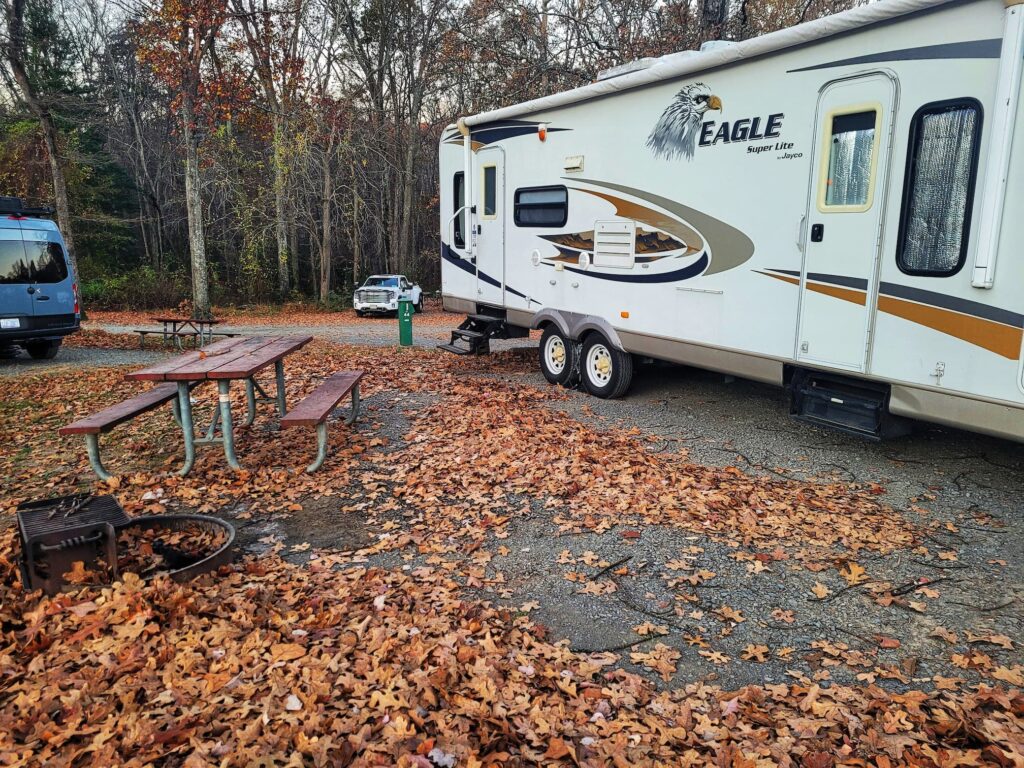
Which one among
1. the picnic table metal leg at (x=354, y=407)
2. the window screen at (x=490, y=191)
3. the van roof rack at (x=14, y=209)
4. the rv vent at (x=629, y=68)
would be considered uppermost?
the rv vent at (x=629, y=68)

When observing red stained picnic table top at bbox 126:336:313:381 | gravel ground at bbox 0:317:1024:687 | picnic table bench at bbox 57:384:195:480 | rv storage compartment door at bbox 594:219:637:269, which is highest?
rv storage compartment door at bbox 594:219:637:269

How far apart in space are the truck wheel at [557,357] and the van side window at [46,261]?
8281mm

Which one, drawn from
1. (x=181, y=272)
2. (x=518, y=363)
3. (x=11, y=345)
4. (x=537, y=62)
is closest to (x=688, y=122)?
(x=518, y=363)

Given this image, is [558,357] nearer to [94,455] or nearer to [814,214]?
[814,214]

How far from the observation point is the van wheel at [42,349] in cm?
1262

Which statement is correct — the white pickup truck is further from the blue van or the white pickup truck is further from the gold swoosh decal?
the gold swoosh decal

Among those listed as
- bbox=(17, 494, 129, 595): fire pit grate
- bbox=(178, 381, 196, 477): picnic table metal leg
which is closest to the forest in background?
bbox=(178, 381, 196, 477): picnic table metal leg

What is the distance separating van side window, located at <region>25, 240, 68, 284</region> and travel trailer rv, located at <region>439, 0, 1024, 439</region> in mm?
8203

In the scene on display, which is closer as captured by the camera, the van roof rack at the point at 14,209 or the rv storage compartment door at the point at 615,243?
the rv storage compartment door at the point at 615,243

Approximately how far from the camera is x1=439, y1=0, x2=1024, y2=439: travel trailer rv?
488 cm

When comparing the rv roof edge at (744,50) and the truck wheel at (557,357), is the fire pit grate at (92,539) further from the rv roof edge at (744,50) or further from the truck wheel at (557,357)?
the rv roof edge at (744,50)

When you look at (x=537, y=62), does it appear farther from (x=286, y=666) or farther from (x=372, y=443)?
(x=286, y=666)

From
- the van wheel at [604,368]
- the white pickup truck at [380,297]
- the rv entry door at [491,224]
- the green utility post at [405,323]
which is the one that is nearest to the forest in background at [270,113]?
the white pickup truck at [380,297]

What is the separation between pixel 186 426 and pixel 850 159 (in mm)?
5708
